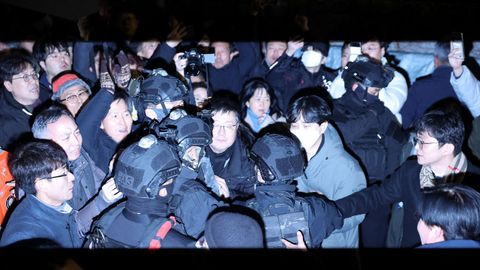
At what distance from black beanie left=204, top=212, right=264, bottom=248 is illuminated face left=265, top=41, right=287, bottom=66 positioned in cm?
290

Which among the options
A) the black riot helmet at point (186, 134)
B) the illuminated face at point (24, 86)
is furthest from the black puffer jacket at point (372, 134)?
the illuminated face at point (24, 86)

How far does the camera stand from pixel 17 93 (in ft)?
11.9

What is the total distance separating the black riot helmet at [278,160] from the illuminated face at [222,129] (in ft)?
2.26

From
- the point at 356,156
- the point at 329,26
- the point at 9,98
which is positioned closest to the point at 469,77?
the point at 356,156

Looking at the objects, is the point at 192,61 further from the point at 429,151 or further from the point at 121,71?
the point at 429,151

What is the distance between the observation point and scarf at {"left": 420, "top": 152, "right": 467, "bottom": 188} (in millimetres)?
2705

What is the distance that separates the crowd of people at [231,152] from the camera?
2.17 metres

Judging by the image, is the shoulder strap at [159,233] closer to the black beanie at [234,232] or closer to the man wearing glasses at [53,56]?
the black beanie at [234,232]

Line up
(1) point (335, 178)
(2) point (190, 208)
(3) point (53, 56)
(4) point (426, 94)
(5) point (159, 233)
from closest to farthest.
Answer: (5) point (159, 233), (2) point (190, 208), (1) point (335, 178), (4) point (426, 94), (3) point (53, 56)

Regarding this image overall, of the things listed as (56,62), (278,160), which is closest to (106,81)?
(56,62)

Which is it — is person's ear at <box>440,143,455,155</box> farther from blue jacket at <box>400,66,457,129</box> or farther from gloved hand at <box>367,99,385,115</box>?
blue jacket at <box>400,66,457,129</box>

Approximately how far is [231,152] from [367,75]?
3.77 ft

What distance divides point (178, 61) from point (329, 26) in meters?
3.46

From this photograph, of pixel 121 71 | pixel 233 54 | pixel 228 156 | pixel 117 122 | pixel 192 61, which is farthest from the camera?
pixel 233 54
